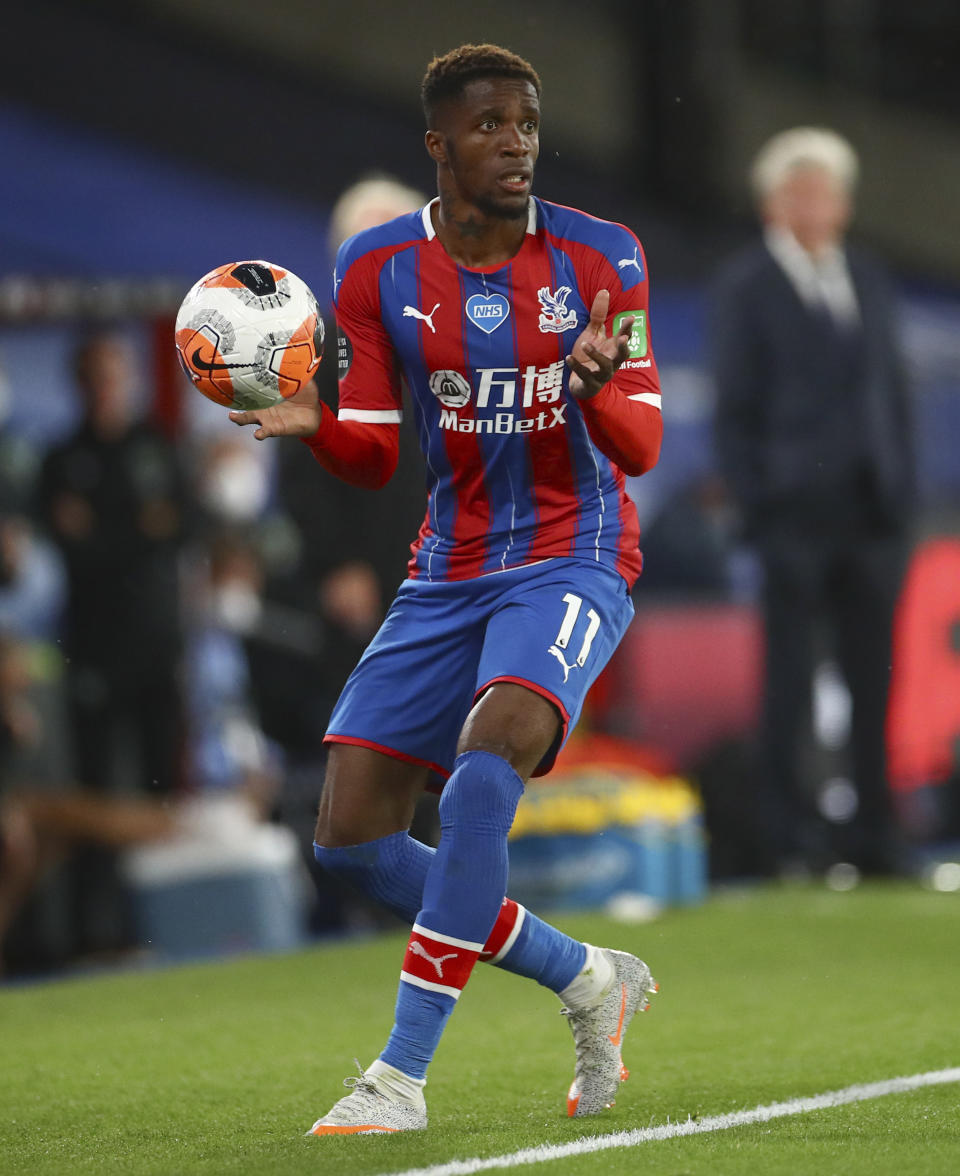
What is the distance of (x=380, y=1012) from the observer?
592 cm

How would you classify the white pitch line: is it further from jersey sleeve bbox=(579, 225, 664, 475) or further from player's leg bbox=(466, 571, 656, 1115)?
jersey sleeve bbox=(579, 225, 664, 475)

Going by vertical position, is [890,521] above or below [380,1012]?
above

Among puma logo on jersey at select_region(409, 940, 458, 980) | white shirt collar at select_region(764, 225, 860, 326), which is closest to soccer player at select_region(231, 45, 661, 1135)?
puma logo on jersey at select_region(409, 940, 458, 980)

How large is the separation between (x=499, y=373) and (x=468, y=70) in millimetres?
638

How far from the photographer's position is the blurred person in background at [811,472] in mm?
8375

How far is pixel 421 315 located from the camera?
14.2 ft

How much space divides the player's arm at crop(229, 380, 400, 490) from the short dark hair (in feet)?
2.21

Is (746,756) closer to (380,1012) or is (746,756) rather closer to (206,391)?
(380,1012)

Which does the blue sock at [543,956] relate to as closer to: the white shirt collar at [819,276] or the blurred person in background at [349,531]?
the blurred person in background at [349,531]

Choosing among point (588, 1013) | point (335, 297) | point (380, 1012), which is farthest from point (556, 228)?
point (380, 1012)

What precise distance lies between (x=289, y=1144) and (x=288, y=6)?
451 inches

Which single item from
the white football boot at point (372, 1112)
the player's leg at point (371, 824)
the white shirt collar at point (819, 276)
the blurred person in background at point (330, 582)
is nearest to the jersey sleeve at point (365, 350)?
the player's leg at point (371, 824)

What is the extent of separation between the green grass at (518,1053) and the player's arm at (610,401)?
1370mm

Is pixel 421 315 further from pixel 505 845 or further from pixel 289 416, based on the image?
pixel 505 845
